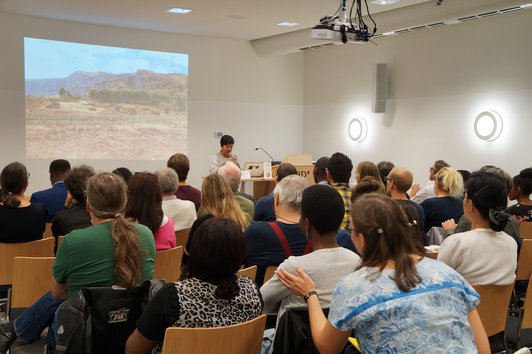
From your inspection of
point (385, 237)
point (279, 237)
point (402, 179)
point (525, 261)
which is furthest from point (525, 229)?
point (385, 237)

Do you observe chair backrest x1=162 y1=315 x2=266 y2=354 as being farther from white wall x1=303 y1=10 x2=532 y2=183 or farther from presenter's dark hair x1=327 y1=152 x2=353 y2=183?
white wall x1=303 y1=10 x2=532 y2=183

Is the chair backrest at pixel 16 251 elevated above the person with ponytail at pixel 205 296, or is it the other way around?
the person with ponytail at pixel 205 296

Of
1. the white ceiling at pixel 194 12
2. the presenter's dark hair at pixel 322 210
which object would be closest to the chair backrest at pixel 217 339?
the presenter's dark hair at pixel 322 210

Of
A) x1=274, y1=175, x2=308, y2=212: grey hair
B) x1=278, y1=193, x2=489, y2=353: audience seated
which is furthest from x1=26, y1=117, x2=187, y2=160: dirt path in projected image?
x1=278, y1=193, x2=489, y2=353: audience seated

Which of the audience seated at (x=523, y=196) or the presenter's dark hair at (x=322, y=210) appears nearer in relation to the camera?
the presenter's dark hair at (x=322, y=210)

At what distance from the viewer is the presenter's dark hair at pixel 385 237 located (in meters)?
1.92

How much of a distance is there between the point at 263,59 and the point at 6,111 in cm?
524

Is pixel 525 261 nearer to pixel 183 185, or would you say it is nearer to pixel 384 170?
pixel 384 170

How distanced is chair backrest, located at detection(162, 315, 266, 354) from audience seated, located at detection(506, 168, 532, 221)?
3456mm

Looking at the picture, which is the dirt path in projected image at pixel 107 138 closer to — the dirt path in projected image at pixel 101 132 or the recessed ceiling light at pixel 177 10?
the dirt path in projected image at pixel 101 132

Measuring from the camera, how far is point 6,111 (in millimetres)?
10023

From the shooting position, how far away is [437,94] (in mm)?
10156

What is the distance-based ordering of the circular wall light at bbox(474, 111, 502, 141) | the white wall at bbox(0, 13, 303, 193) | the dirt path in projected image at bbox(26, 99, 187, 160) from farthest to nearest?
the dirt path in projected image at bbox(26, 99, 187, 160) → the white wall at bbox(0, 13, 303, 193) → the circular wall light at bbox(474, 111, 502, 141)

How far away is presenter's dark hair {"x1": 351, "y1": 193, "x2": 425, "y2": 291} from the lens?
1923 mm
